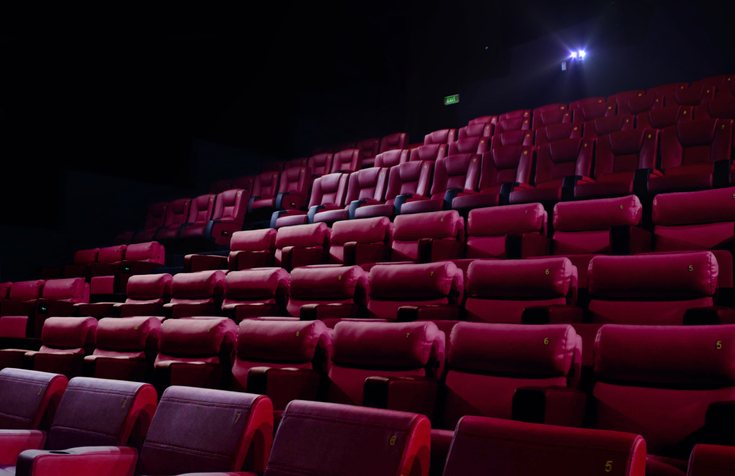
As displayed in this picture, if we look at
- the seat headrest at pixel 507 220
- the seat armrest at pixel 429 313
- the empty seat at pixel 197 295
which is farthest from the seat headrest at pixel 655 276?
the empty seat at pixel 197 295

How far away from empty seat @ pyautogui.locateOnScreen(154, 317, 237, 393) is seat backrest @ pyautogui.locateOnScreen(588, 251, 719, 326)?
604 mm

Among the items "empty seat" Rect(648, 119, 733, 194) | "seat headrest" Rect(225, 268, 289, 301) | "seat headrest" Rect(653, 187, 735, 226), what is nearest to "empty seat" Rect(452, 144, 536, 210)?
"empty seat" Rect(648, 119, 733, 194)

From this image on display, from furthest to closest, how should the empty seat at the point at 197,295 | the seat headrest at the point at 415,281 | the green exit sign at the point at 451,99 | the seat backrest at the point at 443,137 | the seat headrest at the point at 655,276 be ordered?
the green exit sign at the point at 451,99 → the seat backrest at the point at 443,137 → the empty seat at the point at 197,295 → the seat headrest at the point at 415,281 → the seat headrest at the point at 655,276

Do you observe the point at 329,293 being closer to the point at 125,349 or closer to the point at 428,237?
the point at 428,237

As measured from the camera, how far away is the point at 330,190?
2.18m

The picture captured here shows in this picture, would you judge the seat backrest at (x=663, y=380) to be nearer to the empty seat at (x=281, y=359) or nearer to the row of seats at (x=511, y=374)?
the row of seats at (x=511, y=374)

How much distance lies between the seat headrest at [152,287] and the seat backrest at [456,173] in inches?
34.2

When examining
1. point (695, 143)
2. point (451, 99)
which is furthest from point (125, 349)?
point (451, 99)

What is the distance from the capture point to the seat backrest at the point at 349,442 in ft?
1.54

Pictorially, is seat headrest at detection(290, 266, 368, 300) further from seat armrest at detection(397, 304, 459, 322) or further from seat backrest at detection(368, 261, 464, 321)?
seat armrest at detection(397, 304, 459, 322)

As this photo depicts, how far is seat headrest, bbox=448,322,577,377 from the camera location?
628mm

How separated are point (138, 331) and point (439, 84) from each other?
9.29 feet

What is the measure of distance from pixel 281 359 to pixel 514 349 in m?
0.37

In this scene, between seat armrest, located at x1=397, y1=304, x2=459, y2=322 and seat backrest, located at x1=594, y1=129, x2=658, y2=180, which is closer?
seat armrest, located at x1=397, y1=304, x2=459, y2=322
